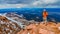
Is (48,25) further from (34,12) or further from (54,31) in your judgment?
(34,12)

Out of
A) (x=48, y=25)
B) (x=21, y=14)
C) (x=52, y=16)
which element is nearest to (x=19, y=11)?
(x=21, y=14)

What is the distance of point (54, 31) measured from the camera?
4805 millimetres

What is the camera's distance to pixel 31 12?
373 inches

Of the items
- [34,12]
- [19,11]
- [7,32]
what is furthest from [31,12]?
[7,32]

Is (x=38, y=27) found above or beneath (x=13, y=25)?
above

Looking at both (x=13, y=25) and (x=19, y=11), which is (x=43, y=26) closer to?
(x=19, y=11)

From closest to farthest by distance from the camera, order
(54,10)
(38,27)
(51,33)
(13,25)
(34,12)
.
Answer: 1. (51,33)
2. (38,27)
3. (54,10)
4. (34,12)
5. (13,25)

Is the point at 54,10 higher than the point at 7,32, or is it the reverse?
the point at 54,10

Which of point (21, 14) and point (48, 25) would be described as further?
point (21, 14)

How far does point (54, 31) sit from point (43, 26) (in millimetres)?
435

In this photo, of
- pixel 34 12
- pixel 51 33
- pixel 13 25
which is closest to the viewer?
pixel 51 33

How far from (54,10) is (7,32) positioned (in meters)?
3.15

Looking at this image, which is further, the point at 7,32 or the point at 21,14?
the point at 21,14

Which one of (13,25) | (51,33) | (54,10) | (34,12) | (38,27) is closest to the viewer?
(51,33)
